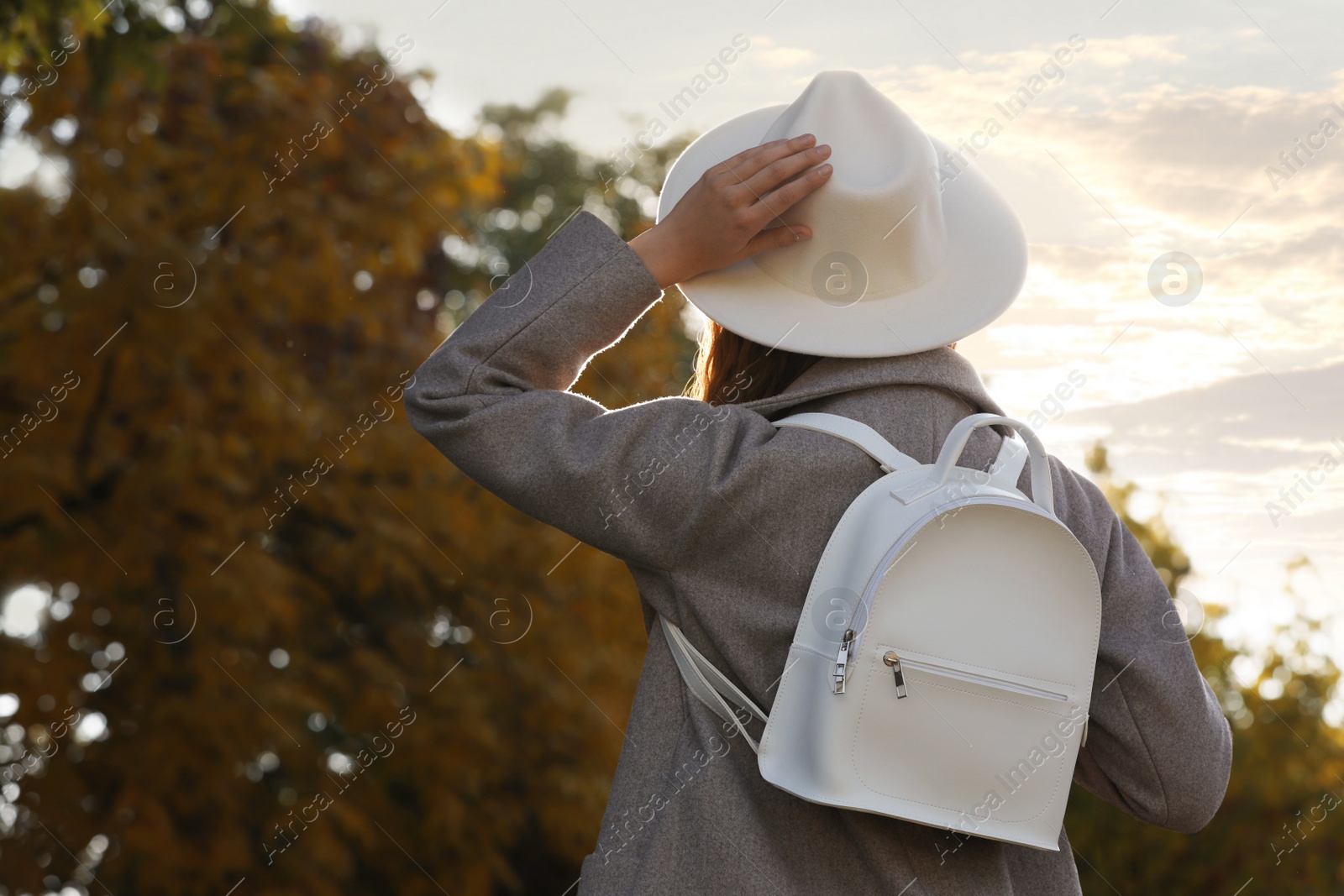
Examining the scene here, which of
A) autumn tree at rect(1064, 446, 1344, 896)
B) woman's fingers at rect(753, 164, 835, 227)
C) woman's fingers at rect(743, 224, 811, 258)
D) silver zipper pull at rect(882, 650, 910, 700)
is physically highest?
woman's fingers at rect(753, 164, 835, 227)

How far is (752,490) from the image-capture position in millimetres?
1220

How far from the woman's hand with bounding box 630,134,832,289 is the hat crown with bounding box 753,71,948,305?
0.03 m

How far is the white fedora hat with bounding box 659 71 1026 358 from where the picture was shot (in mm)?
1358

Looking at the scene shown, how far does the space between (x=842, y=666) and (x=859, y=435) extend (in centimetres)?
26

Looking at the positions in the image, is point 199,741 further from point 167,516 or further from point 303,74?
point 303,74

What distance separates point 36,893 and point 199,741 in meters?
0.54

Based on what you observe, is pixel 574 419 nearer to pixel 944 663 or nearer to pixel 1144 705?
pixel 944 663

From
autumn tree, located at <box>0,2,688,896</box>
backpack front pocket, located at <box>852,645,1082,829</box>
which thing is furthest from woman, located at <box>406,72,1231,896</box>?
autumn tree, located at <box>0,2,688,896</box>

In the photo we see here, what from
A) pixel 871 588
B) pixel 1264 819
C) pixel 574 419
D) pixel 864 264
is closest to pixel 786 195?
pixel 864 264

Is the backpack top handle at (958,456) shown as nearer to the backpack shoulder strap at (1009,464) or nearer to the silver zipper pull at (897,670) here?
the backpack shoulder strap at (1009,464)

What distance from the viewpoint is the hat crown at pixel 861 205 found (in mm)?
1368

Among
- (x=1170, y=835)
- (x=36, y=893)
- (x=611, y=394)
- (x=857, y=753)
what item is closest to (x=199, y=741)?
(x=36, y=893)

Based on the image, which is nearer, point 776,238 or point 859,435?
point 859,435

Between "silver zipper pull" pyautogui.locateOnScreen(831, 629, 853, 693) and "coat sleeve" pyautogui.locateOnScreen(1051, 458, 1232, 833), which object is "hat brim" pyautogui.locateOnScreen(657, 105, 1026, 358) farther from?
"silver zipper pull" pyautogui.locateOnScreen(831, 629, 853, 693)
